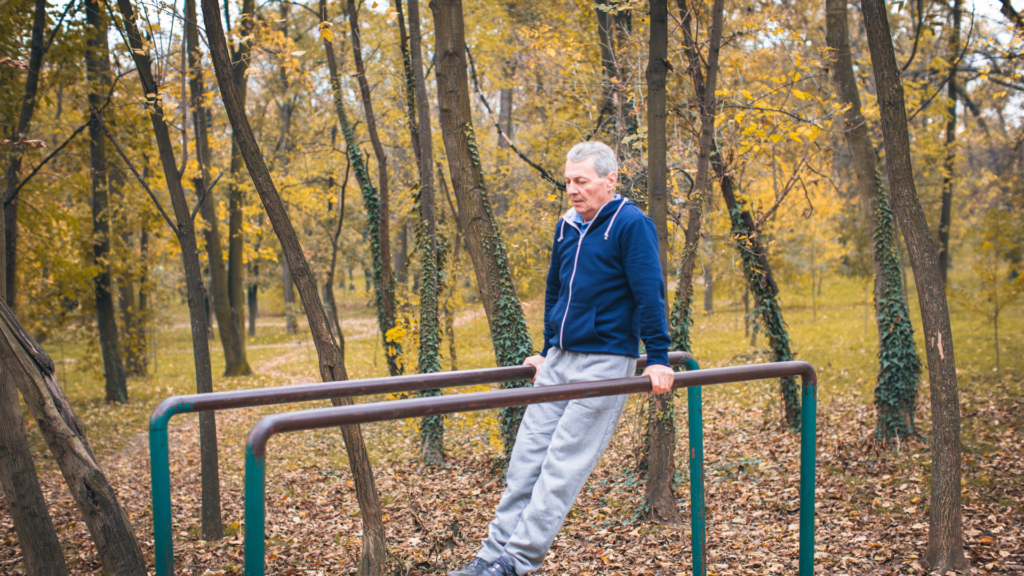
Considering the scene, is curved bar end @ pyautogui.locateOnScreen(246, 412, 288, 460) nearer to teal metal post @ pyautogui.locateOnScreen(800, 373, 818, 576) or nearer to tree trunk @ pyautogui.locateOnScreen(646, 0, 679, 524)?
teal metal post @ pyautogui.locateOnScreen(800, 373, 818, 576)

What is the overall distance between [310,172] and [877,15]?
1245 centimetres

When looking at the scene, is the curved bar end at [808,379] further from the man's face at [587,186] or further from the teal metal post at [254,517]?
the teal metal post at [254,517]

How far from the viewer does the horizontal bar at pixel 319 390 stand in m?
2.15

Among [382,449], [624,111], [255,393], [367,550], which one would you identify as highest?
[624,111]

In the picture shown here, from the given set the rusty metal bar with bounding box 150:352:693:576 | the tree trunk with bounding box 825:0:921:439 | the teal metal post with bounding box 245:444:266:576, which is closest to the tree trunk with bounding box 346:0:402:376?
the tree trunk with bounding box 825:0:921:439

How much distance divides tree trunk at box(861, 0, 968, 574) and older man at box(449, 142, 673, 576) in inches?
81.7

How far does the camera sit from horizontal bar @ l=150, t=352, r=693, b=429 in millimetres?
2146

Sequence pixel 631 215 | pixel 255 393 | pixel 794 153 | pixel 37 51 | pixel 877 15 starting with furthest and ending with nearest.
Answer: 1. pixel 794 153
2. pixel 37 51
3. pixel 877 15
4. pixel 631 215
5. pixel 255 393

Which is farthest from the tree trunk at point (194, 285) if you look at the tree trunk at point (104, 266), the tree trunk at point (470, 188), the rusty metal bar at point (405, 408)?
the tree trunk at point (104, 266)

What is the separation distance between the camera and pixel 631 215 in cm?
248

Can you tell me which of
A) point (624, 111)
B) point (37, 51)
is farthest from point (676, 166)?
point (37, 51)

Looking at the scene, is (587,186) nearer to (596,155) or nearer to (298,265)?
(596,155)

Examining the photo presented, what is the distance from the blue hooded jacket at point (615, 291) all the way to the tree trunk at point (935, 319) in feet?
6.79

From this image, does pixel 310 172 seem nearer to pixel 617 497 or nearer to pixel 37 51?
pixel 37 51
